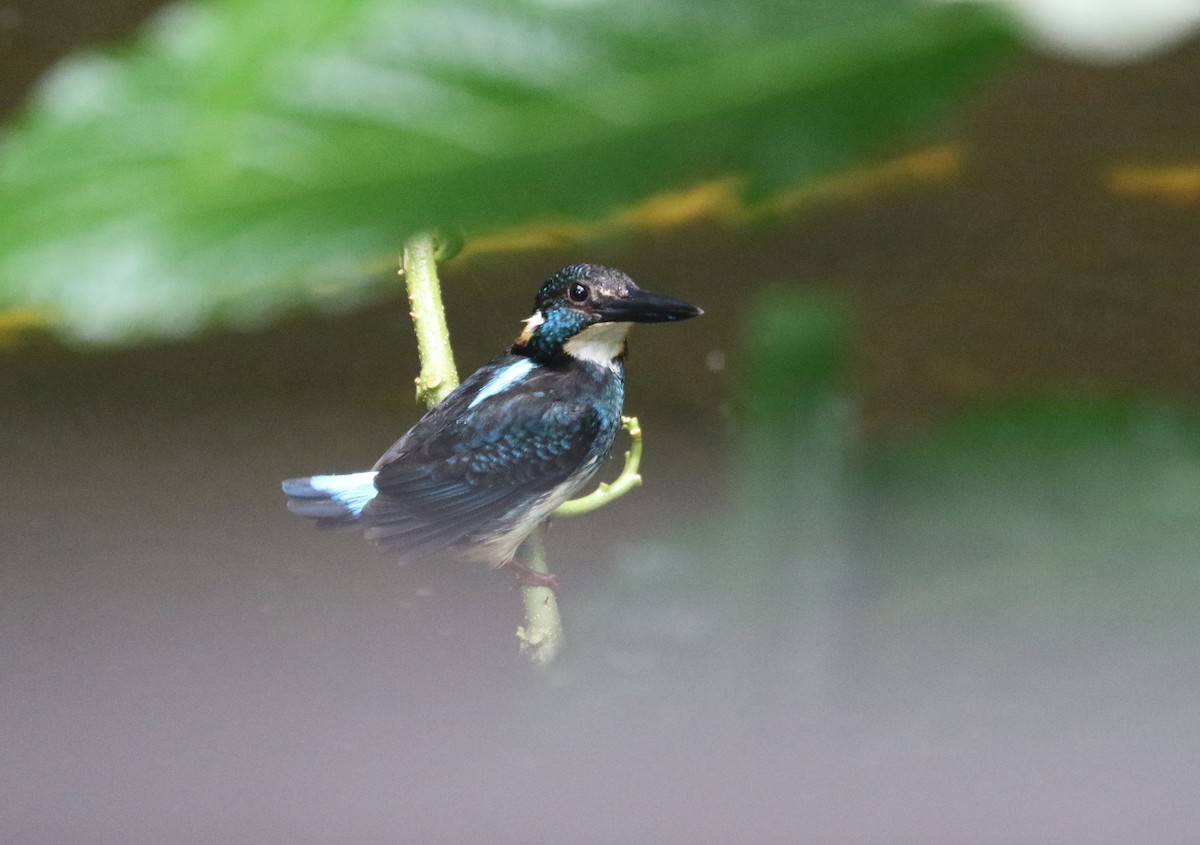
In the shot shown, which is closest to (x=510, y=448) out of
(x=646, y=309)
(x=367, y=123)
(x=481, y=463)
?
(x=481, y=463)

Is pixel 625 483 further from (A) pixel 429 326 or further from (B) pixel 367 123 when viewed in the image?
(B) pixel 367 123

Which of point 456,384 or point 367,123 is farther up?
point 456,384

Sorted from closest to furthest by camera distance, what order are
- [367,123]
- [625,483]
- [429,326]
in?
[367,123], [429,326], [625,483]

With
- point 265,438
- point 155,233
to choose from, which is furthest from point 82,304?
point 265,438

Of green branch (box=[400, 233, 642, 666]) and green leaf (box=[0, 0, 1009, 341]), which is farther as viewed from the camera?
green branch (box=[400, 233, 642, 666])

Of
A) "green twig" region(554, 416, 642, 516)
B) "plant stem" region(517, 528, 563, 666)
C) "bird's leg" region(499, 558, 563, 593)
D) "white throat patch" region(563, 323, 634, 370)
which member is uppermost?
"white throat patch" region(563, 323, 634, 370)

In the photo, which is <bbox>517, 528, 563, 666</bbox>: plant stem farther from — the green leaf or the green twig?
the green leaf

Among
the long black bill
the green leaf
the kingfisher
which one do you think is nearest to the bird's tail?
the kingfisher

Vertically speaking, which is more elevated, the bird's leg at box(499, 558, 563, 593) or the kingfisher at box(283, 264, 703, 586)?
the kingfisher at box(283, 264, 703, 586)
